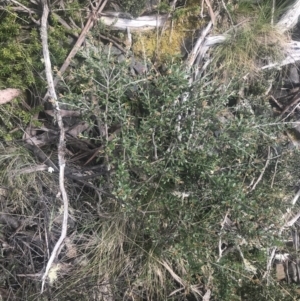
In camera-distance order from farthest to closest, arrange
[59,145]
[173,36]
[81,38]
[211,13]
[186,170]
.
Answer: [173,36], [211,13], [81,38], [186,170], [59,145]

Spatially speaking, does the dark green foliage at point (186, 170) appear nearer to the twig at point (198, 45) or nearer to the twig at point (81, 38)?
the twig at point (81, 38)

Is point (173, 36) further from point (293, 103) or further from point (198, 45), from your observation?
point (293, 103)

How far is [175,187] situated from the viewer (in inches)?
130

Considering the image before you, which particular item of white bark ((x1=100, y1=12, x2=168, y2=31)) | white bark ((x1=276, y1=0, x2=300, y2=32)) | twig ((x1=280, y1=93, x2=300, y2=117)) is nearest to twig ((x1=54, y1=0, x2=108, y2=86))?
white bark ((x1=100, y1=12, x2=168, y2=31))

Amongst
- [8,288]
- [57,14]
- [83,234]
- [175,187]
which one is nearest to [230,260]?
[175,187]

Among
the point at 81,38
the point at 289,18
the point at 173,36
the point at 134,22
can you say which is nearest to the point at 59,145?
the point at 81,38

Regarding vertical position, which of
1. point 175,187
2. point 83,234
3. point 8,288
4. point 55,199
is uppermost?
point 175,187

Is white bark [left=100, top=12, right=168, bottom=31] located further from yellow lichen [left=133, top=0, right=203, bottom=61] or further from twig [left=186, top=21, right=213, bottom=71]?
twig [left=186, top=21, right=213, bottom=71]

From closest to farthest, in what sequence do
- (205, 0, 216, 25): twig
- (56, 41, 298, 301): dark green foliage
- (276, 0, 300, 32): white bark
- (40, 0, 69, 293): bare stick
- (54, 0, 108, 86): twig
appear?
(40, 0, 69, 293): bare stick < (56, 41, 298, 301): dark green foliage < (54, 0, 108, 86): twig < (205, 0, 216, 25): twig < (276, 0, 300, 32): white bark

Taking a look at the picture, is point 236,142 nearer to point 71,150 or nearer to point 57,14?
point 71,150

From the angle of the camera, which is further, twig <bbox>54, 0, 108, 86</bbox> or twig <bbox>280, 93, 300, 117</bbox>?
twig <bbox>280, 93, 300, 117</bbox>

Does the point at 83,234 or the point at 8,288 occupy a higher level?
the point at 83,234

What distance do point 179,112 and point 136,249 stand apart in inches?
39.4

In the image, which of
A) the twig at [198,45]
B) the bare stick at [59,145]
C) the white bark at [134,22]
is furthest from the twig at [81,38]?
the twig at [198,45]
